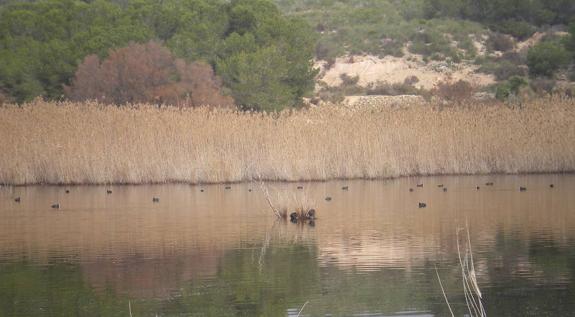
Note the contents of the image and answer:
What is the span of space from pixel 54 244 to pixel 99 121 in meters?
10.7

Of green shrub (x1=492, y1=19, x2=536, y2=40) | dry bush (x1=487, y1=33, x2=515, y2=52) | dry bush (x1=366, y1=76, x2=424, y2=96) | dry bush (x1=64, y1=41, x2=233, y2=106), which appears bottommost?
dry bush (x1=64, y1=41, x2=233, y2=106)

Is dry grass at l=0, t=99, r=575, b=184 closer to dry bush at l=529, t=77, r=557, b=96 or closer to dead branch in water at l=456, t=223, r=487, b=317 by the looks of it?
dead branch in water at l=456, t=223, r=487, b=317

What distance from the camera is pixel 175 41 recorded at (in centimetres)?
4556

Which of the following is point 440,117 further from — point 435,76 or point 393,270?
point 435,76

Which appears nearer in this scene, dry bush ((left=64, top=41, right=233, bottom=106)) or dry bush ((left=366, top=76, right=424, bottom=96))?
dry bush ((left=64, top=41, right=233, bottom=106))

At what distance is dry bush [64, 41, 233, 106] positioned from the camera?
3816 centimetres

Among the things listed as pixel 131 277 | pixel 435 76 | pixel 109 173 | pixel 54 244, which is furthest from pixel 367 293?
pixel 435 76

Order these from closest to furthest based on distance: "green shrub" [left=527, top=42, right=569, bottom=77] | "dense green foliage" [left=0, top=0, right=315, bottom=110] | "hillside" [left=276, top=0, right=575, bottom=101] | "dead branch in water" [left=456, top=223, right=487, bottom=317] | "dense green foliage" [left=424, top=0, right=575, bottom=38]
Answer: "dead branch in water" [left=456, top=223, right=487, bottom=317] < "dense green foliage" [left=0, top=0, right=315, bottom=110] < "green shrub" [left=527, top=42, right=569, bottom=77] < "hillside" [left=276, top=0, right=575, bottom=101] < "dense green foliage" [left=424, top=0, right=575, bottom=38]

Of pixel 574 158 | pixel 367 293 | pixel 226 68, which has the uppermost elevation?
pixel 226 68

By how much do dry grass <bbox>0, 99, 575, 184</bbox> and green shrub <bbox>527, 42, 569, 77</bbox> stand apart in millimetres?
32451

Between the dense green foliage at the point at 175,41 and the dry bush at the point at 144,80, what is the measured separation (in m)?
3.46

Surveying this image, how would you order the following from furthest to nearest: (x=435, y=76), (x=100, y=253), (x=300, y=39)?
(x=435, y=76) → (x=300, y=39) → (x=100, y=253)

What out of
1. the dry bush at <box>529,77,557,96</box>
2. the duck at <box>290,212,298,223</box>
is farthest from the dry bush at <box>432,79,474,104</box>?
the duck at <box>290,212,298,223</box>

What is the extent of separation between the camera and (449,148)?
83.2ft
